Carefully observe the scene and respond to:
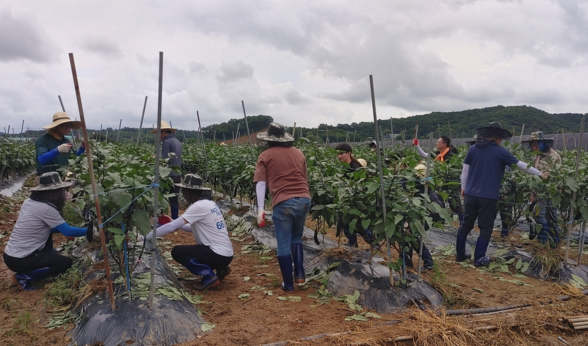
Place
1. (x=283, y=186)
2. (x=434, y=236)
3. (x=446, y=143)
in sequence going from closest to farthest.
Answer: (x=283, y=186), (x=434, y=236), (x=446, y=143)

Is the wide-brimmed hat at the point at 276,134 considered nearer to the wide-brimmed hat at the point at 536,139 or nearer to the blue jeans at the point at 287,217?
the blue jeans at the point at 287,217

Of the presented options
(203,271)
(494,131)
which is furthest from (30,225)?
(494,131)

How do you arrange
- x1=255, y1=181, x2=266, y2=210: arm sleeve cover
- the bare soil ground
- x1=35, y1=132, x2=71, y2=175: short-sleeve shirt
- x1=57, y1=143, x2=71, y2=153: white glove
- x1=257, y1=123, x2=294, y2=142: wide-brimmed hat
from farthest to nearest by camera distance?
x1=35, y1=132, x2=71, y2=175: short-sleeve shirt
x1=57, y1=143, x2=71, y2=153: white glove
x1=257, y1=123, x2=294, y2=142: wide-brimmed hat
x1=255, y1=181, x2=266, y2=210: arm sleeve cover
the bare soil ground

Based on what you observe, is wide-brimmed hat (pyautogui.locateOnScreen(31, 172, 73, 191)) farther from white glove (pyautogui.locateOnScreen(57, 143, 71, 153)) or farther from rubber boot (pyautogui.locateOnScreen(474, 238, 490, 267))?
rubber boot (pyautogui.locateOnScreen(474, 238, 490, 267))

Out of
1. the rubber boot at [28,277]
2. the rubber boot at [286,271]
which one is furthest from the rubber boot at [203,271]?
the rubber boot at [28,277]

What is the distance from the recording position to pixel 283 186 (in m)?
3.81

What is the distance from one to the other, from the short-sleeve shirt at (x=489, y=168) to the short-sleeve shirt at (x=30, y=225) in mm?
4479

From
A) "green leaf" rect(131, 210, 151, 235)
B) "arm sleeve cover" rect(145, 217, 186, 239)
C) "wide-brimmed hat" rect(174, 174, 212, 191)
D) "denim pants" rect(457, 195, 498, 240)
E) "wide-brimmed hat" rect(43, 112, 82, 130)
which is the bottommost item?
"denim pants" rect(457, 195, 498, 240)

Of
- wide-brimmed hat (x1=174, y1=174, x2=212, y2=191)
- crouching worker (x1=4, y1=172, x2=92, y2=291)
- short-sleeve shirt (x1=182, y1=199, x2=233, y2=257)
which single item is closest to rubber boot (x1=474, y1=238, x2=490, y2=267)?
short-sleeve shirt (x1=182, y1=199, x2=233, y2=257)

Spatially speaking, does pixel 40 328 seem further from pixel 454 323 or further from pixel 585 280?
pixel 585 280

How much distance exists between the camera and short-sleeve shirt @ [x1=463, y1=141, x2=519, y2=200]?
470 centimetres

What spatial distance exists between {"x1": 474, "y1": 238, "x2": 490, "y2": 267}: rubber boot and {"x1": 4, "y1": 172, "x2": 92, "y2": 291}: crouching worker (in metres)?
4.29

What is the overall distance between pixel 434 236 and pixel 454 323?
346 cm

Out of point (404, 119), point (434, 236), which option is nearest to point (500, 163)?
point (434, 236)
